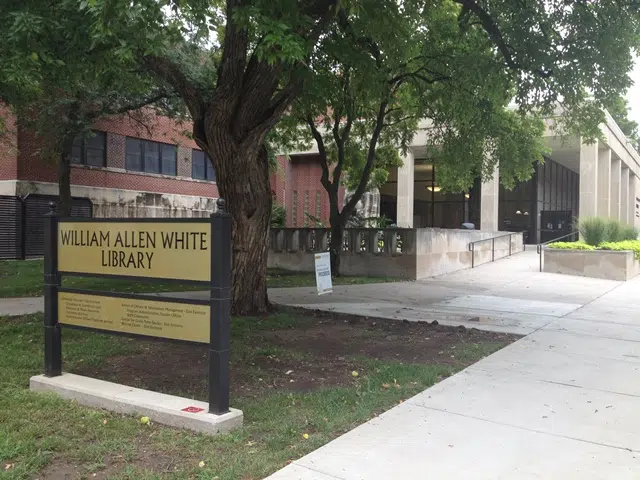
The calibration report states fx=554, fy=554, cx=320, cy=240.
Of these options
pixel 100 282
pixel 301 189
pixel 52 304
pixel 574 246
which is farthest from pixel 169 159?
pixel 52 304

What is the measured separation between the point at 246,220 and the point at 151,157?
70.0 ft

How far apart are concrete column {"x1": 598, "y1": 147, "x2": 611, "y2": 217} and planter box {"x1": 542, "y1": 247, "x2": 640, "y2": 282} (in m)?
13.2

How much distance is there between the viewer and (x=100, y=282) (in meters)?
13.4

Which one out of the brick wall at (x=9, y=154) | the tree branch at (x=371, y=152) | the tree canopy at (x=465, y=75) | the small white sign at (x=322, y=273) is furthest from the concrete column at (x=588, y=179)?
the brick wall at (x=9, y=154)

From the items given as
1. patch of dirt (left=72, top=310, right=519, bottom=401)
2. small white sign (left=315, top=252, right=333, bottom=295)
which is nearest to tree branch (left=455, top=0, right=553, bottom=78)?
small white sign (left=315, top=252, right=333, bottom=295)

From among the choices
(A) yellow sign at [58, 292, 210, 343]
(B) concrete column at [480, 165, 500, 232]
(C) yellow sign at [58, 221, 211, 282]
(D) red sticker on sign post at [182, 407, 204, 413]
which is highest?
(B) concrete column at [480, 165, 500, 232]

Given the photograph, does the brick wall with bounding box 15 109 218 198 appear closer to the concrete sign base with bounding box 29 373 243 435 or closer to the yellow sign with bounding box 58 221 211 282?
the yellow sign with bounding box 58 221 211 282

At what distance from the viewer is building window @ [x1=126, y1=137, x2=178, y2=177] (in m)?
27.4

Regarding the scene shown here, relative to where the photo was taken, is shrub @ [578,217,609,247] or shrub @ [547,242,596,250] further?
shrub @ [578,217,609,247]

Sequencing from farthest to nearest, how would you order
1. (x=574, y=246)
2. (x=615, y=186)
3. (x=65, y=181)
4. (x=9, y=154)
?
(x=615, y=186), (x=9, y=154), (x=65, y=181), (x=574, y=246)

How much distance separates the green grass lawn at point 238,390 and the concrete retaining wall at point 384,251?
7373mm

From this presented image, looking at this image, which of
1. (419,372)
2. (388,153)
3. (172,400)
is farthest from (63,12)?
(388,153)

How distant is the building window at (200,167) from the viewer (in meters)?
31.2

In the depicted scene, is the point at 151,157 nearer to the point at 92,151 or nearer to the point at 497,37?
the point at 92,151
